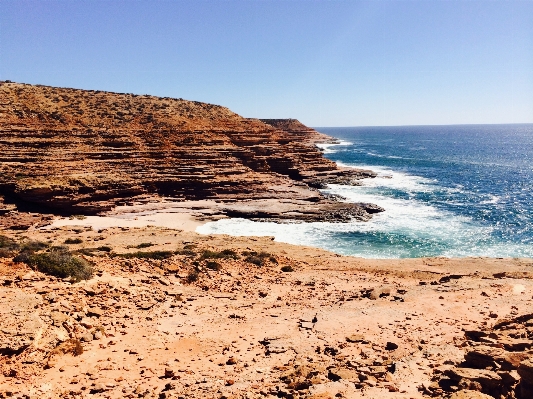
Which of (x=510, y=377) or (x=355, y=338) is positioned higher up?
(x=510, y=377)

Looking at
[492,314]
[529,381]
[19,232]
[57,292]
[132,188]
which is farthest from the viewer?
[132,188]

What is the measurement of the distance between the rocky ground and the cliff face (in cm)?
2230

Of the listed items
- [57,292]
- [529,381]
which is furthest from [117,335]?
[529,381]

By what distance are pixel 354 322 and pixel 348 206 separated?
29.8 m

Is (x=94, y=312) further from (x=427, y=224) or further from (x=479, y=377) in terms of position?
(x=427, y=224)

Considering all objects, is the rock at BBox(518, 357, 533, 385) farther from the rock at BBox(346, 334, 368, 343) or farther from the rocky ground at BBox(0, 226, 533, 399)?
the rock at BBox(346, 334, 368, 343)

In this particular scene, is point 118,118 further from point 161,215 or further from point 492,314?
point 492,314

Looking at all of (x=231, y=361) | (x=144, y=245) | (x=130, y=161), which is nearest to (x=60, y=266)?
(x=231, y=361)

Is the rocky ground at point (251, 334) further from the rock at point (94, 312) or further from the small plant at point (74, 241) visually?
the small plant at point (74, 241)

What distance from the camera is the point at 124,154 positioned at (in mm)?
44219

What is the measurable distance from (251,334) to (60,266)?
7.90 m

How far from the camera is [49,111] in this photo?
47.8 metres

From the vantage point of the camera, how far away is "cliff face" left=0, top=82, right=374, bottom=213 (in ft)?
125

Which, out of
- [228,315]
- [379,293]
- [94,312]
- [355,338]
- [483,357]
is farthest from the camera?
[379,293]
